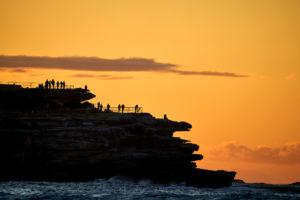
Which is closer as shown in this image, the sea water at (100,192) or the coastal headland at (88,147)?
the sea water at (100,192)

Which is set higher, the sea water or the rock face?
the rock face

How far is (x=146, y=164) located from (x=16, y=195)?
102 feet

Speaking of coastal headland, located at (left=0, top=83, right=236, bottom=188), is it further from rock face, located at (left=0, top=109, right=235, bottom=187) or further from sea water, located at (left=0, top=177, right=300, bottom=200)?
sea water, located at (left=0, top=177, right=300, bottom=200)

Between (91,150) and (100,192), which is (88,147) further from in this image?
(100,192)

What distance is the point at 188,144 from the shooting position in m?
102

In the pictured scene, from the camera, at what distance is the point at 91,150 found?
90625 mm

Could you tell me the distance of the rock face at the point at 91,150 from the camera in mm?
88188

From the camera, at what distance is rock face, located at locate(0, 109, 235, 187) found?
88.2 m

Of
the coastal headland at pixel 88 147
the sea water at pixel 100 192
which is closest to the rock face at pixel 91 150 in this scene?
the coastal headland at pixel 88 147

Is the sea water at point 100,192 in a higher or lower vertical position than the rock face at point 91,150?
lower

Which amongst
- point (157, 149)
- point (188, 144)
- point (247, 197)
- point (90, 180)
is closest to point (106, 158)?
point (90, 180)

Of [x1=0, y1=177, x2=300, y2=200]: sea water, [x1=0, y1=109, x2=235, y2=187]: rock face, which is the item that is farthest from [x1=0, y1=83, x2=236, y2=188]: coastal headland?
[x1=0, y1=177, x2=300, y2=200]: sea water

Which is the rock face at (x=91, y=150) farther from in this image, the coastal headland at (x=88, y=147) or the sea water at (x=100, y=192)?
the sea water at (x=100, y=192)

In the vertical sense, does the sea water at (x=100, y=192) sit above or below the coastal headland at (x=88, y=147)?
below
